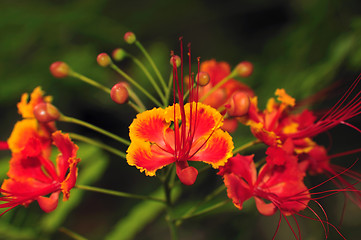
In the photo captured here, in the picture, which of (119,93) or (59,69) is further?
(59,69)

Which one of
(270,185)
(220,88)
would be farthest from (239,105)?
(220,88)

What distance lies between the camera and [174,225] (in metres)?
1.74

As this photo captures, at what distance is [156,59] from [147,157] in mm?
1698

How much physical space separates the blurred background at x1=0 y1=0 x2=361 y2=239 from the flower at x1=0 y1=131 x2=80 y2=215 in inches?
20.7

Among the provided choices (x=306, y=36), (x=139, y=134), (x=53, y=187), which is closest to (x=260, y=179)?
(x=139, y=134)

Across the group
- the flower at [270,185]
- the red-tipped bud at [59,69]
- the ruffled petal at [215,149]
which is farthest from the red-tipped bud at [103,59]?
the flower at [270,185]

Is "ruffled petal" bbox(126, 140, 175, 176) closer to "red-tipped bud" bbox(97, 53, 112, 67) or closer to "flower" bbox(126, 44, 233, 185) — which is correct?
"flower" bbox(126, 44, 233, 185)

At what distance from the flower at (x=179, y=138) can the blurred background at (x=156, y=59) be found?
71 centimetres

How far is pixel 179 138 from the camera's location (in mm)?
1543

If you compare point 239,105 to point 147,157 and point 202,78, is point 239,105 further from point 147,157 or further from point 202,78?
point 147,157

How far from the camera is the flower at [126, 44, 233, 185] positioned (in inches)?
57.5

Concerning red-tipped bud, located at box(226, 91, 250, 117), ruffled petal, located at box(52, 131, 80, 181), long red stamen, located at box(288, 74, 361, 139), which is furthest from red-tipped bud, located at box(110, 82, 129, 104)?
long red stamen, located at box(288, 74, 361, 139)

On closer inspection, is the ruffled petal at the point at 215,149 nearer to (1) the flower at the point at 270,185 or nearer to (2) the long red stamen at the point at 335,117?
(1) the flower at the point at 270,185

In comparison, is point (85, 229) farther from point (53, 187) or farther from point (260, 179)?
point (260, 179)
